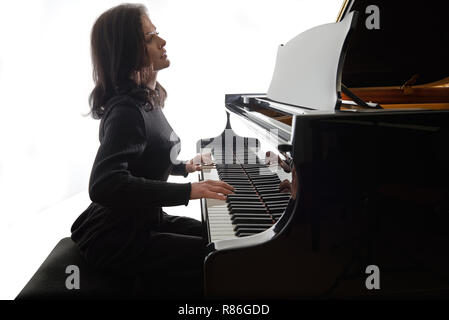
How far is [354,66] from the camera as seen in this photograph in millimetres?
2213

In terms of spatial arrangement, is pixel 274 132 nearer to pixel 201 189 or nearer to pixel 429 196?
pixel 201 189

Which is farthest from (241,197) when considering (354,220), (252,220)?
(354,220)

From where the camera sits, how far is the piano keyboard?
3.22ft

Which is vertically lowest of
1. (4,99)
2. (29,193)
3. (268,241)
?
(29,193)

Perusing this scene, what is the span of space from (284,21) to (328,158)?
166 inches

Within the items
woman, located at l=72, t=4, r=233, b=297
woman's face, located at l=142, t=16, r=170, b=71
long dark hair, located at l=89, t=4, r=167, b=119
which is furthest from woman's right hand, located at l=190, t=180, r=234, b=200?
woman's face, located at l=142, t=16, r=170, b=71

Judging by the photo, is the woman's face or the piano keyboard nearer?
the piano keyboard

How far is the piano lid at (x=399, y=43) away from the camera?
1947 millimetres

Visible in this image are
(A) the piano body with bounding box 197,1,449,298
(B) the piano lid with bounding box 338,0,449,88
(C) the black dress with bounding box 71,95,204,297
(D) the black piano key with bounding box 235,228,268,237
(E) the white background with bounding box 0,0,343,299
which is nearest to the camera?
(A) the piano body with bounding box 197,1,449,298

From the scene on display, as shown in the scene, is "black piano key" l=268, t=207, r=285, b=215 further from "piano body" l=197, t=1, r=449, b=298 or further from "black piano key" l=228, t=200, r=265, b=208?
"piano body" l=197, t=1, r=449, b=298

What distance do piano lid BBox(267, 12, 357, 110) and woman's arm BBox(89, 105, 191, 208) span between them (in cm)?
55

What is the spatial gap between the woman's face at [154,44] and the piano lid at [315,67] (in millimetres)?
532

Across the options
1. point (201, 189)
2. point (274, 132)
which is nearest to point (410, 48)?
point (274, 132)

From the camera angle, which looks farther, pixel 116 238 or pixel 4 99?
pixel 4 99
